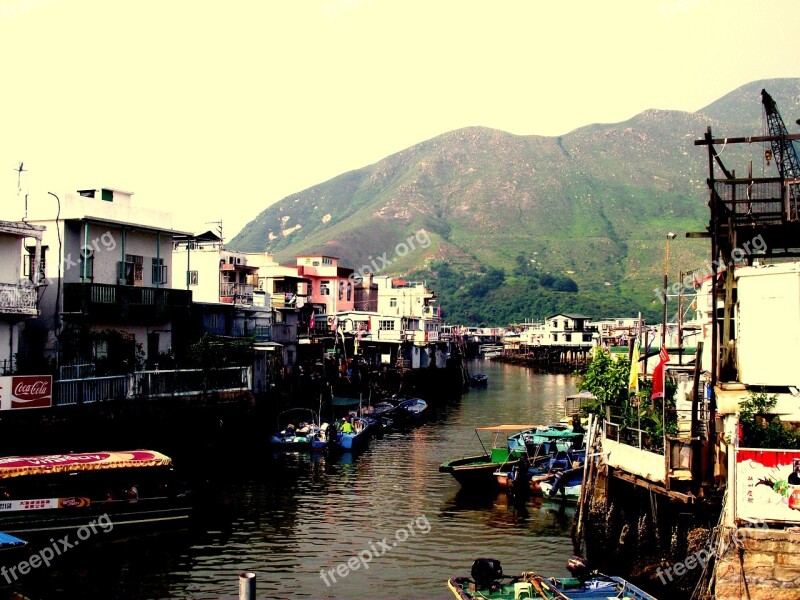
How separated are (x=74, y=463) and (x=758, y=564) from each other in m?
20.0

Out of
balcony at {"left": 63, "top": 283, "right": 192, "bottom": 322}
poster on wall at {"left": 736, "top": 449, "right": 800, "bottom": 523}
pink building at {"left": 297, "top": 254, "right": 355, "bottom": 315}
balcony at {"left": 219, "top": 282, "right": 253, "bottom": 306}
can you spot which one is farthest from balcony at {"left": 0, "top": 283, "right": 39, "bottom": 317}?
pink building at {"left": 297, "top": 254, "right": 355, "bottom": 315}

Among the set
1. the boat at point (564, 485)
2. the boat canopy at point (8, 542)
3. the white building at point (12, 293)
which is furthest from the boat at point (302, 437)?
the boat canopy at point (8, 542)

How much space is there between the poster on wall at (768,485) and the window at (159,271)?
34.3 m

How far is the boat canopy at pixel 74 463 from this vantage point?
86.7 feet

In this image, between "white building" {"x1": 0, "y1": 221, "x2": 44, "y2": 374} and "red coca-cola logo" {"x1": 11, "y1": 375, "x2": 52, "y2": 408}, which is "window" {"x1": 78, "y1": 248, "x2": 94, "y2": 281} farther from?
"red coca-cola logo" {"x1": 11, "y1": 375, "x2": 52, "y2": 408}

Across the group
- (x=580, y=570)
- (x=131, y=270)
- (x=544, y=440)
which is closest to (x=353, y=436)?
(x=544, y=440)

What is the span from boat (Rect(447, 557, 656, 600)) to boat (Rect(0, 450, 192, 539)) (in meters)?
12.4

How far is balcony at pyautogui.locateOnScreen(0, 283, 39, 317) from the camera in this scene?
34531 millimetres

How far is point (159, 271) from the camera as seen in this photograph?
46.4 m

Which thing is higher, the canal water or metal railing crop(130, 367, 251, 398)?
metal railing crop(130, 367, 251, 398)

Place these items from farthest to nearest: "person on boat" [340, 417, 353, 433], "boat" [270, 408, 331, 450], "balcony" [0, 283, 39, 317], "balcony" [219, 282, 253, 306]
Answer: "balcony" [219, 282, 253, 306]
"person on boat" [340, 417, 353, 433]
"boat" [270, 408, 331, 450]
"balcony" [0, 283, 39, 317]

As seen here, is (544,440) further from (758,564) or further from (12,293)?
(12,293)

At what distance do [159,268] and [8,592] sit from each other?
27.6 meters

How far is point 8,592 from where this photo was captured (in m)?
20.5
